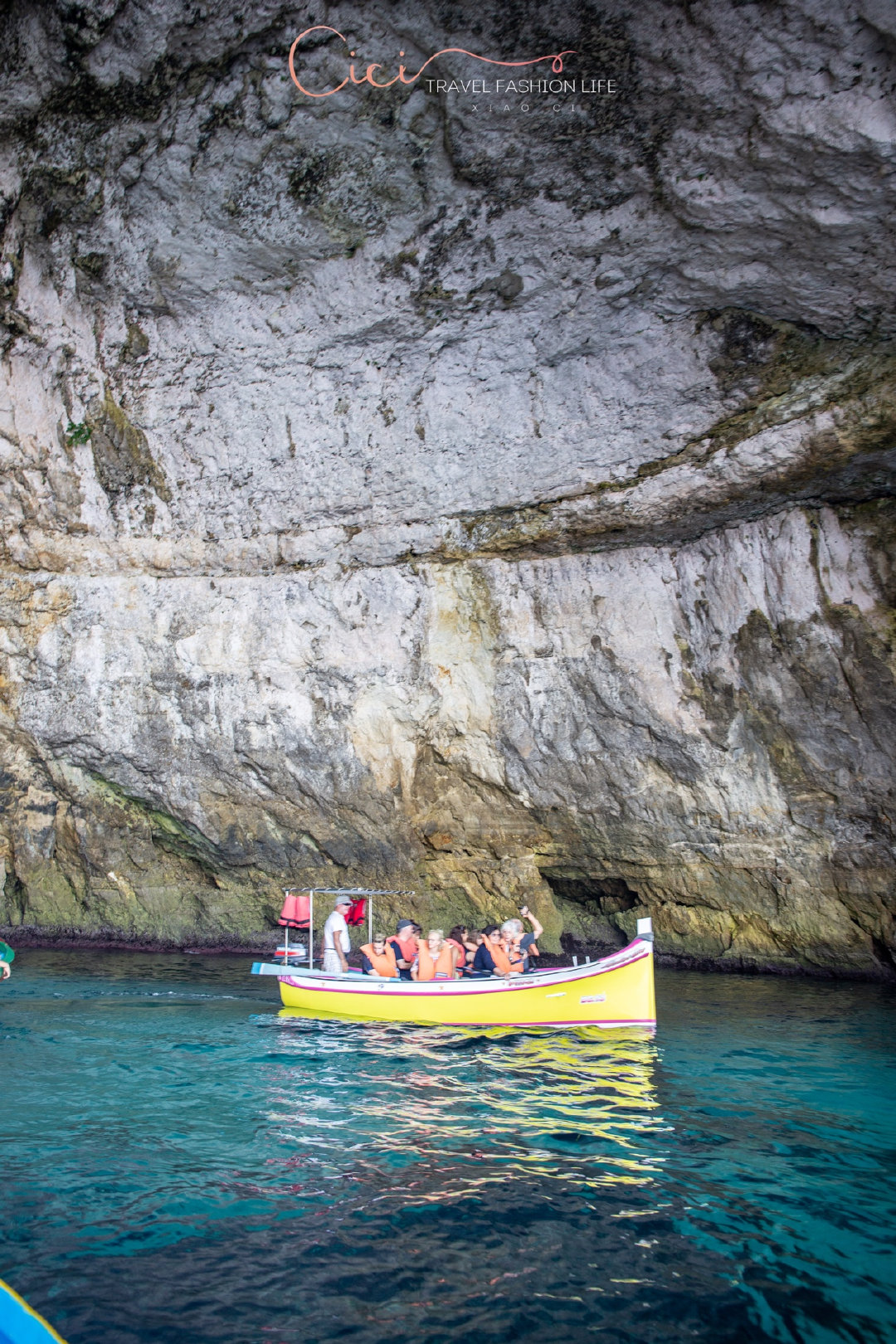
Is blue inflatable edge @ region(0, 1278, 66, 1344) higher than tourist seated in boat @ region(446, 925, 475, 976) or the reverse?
higher

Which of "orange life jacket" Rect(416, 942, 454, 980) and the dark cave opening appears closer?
"orange life jacket" Rect(416, 942, 454, 980)

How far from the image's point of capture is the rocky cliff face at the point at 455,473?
34.6 ft

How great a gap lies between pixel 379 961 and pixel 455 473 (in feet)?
26.9

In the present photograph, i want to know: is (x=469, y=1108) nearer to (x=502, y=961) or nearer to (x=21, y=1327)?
(x=502, y=961)

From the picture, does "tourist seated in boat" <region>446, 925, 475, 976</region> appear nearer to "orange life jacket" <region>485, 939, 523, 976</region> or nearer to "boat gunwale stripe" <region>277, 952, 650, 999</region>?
"orange life jacket" <region>485, 939, 523, 976</region>

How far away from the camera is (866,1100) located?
7.77m

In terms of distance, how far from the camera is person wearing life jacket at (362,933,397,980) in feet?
39.2

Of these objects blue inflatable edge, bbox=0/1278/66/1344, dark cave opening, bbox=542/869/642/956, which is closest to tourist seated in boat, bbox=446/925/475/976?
dark cave opening, bbox=542/869/642/956

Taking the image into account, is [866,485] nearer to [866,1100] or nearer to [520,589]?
[520,589]

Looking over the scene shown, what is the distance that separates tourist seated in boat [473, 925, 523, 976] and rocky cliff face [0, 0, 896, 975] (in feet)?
14.1

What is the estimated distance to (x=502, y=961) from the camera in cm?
1192

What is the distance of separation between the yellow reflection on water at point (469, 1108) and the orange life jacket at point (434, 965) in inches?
39.6

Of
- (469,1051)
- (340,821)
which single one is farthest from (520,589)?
(469,1051)

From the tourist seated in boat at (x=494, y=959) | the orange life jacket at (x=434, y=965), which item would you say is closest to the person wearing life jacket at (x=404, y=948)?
the orange life jacket at (x=434, y=965)
